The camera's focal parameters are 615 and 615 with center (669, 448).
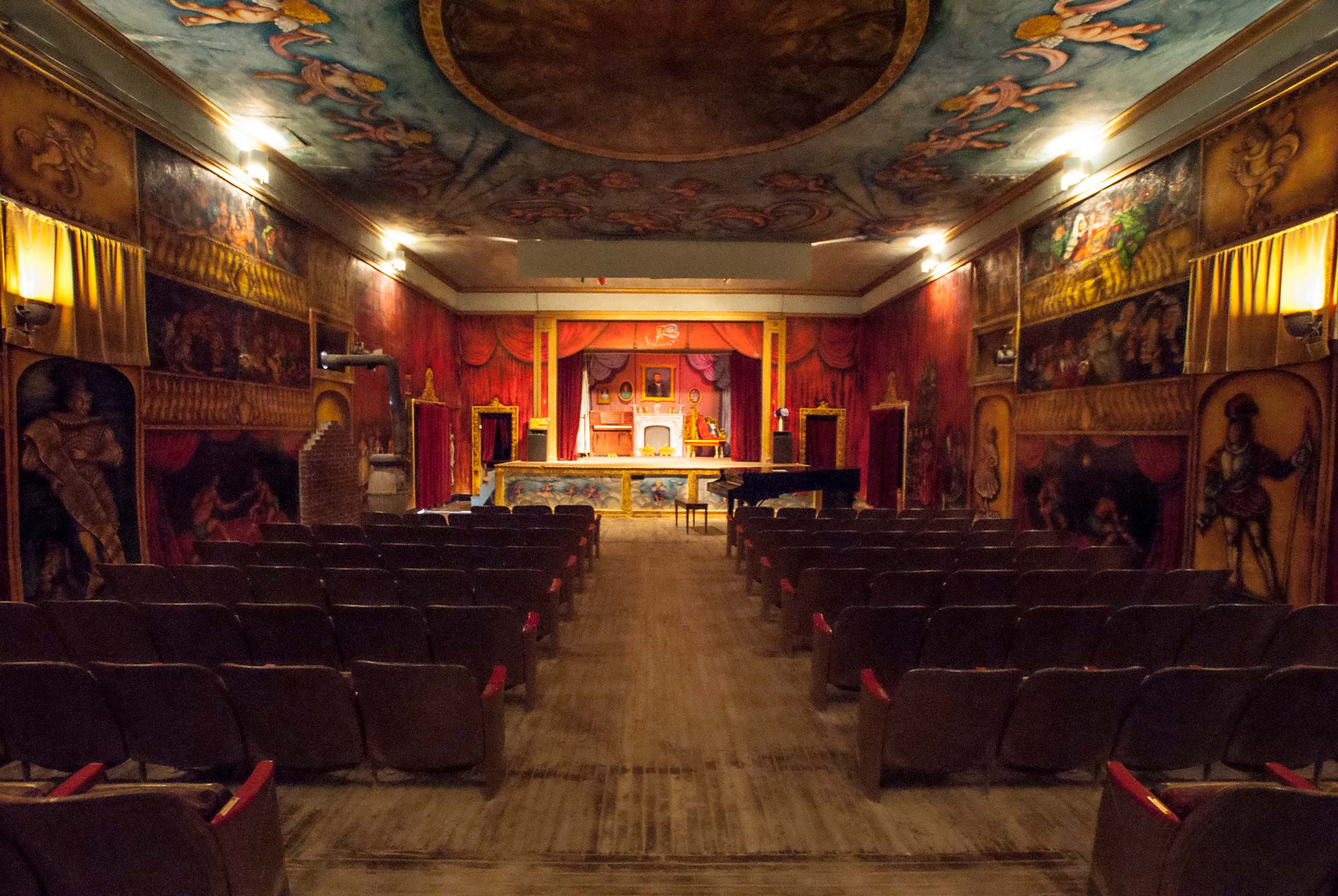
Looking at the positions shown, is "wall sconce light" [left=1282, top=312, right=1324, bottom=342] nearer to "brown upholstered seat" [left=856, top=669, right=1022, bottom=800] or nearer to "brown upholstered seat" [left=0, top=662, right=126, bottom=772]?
"brown upholstered seat" [left=856, top=669, right=1022, bottom=800]

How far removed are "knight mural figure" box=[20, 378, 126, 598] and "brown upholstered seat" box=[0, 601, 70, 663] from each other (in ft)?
6.29

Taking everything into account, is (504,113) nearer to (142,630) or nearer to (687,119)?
(687,119)

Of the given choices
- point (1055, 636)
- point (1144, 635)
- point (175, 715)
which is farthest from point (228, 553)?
point (1144, 635)

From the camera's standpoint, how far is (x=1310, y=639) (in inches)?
117

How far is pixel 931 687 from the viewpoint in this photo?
242 centimetres

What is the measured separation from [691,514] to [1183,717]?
9.22m

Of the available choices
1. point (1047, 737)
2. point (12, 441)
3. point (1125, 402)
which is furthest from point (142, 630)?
point (1125, 402)

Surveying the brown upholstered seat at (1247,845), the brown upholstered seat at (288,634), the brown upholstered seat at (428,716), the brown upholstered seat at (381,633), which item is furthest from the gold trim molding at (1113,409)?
the brown upholstered seat at (288,634)

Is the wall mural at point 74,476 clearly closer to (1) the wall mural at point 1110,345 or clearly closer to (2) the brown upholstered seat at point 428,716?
(2) the brown upholstered seat at point 428,716

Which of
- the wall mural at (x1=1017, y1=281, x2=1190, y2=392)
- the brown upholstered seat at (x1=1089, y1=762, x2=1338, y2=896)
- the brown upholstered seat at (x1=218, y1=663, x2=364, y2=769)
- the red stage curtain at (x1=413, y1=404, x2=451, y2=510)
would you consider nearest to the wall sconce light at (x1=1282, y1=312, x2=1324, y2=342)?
the wall mural at (x1=1017, y1=281, x2=1190, y2=392)

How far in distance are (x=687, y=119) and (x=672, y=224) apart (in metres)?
3.38

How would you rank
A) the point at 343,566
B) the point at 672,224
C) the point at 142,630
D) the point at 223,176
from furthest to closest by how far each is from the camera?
the point at 672,224 < the point at 223,176 < the point at 343,566 < the point at 142,630

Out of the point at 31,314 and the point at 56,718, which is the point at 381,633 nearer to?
the point at 56,718

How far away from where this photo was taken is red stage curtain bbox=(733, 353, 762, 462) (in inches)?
589
